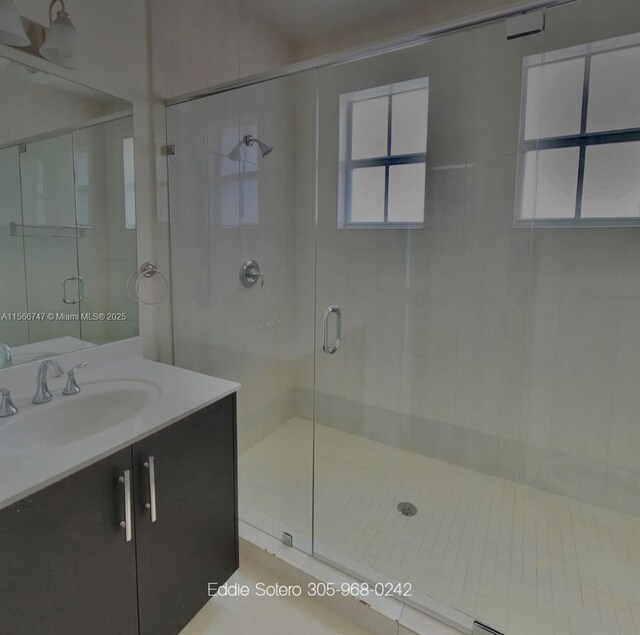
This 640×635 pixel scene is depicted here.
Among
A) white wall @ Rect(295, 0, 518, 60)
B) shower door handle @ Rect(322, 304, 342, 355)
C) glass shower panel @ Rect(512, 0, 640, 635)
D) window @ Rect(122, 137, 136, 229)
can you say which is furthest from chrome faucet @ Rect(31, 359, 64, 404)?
white wall @ Rect(295, 0, 518, 60)

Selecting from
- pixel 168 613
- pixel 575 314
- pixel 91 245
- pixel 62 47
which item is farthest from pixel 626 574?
pixel 62 47

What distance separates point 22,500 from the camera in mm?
828

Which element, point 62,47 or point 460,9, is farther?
point 460,9

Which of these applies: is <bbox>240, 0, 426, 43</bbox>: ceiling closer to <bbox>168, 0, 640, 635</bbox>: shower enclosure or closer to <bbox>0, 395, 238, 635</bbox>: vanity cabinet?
<bbox>168, 0, 640, 635</bbox>: shower enclosure

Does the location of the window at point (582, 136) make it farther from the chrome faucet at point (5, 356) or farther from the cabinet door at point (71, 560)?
the chrome faucet at point (5, 356)

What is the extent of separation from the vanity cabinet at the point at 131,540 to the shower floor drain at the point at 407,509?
858 millimetres

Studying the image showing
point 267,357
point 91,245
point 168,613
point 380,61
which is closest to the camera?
point 168,613

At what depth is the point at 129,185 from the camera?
5.59ft

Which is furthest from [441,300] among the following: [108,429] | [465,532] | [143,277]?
[108,429]

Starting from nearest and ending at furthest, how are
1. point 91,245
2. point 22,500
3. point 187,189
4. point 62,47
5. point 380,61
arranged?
point 22,500
point 62,47
point 91,245
point 187,189
point 380,61

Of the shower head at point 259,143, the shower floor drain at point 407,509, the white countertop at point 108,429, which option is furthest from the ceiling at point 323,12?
the shower floor drain at point 407,509

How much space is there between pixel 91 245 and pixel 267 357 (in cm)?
124

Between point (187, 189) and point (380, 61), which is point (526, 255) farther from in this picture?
point (187, 189)

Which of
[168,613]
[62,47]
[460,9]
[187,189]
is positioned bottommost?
[168,613]
